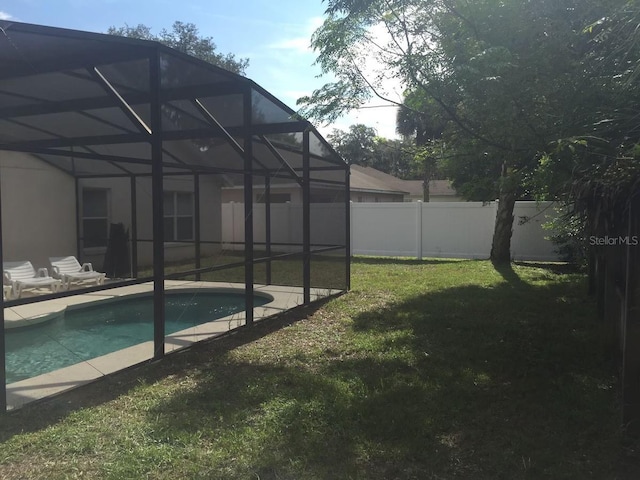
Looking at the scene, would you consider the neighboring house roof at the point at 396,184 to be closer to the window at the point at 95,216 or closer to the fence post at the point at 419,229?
the fence post at the point at 419,229

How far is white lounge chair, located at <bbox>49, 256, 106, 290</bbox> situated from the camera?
10109 millimetres

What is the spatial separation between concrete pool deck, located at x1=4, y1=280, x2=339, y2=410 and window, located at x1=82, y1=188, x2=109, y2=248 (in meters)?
2.65

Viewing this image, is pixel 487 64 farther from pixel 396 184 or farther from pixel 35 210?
pixel 396 184

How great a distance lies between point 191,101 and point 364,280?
236 inches

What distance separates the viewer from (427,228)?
1666 centimetres

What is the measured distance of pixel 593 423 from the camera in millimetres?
3934

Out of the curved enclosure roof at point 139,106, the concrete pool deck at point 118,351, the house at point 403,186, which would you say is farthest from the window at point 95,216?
the house at point 403,186

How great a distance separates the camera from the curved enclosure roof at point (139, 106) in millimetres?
5367

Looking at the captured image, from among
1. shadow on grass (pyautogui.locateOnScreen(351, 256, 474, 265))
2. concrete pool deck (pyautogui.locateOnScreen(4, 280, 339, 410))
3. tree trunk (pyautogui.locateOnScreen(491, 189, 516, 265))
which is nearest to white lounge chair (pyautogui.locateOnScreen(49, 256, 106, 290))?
concrete pool deck (pyautogui.locateOnScreen(4, 280, 339, 410))

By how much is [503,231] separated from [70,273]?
11111mm

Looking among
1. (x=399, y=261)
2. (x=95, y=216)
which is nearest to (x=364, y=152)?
(x=399, y=261)

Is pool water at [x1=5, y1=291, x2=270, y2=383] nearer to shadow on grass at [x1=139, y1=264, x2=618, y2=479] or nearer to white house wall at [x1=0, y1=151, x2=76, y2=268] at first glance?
shadow on grass at [x1=139, y1=264, x2=618, y2=479]

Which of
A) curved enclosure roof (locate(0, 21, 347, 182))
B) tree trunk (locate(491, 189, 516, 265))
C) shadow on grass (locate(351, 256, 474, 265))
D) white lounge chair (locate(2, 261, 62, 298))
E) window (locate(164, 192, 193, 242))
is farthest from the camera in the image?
shadow on grass (locate(351, 256, 474, 265))

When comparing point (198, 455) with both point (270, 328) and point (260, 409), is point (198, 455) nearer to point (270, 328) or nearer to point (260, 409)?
point (260, 409)
